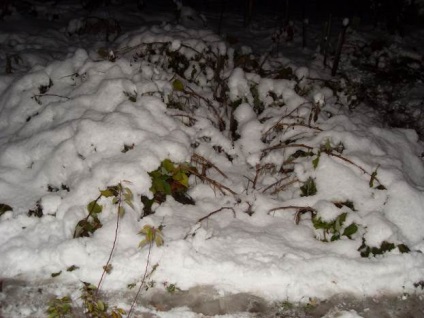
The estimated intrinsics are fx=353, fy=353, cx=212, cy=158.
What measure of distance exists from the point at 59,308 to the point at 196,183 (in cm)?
127

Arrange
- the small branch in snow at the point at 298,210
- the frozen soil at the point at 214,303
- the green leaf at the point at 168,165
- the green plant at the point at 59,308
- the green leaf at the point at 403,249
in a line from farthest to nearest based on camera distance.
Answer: the green leaf at the point at 168,165, the small branch in snow at the point at 298,210, the green leaf at the point at 403,249, the frozen soil at the point at 214,303, the green plant at the point at 59,308

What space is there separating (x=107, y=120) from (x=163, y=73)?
902 mm

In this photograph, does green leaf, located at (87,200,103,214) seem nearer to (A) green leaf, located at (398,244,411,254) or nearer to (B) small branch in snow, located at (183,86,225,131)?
(B) small branch in snow, located at (183,86,225,131)

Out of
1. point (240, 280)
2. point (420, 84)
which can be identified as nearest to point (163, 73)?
point (240, 280)

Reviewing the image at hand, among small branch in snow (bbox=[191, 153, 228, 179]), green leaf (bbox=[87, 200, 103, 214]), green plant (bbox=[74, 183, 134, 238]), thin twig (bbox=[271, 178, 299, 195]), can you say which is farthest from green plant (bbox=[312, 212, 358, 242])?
green leaf (bbox=[87, 200, 103, 214])

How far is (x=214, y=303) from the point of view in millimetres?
1971

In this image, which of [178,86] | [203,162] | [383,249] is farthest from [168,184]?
[383,249]

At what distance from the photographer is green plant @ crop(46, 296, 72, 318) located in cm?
183

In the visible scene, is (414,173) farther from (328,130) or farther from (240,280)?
(240,280)

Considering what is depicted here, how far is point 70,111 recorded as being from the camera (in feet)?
10.0

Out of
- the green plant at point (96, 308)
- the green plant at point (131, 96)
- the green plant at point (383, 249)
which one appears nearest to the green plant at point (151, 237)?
the green plant at point (96, 308)

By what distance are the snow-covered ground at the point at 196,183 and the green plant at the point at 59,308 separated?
84 millimetres

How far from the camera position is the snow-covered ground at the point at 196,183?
2061 mm

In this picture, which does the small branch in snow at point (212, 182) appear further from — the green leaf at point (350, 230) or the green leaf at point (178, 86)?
A: the green leaf at point (178, 86)
